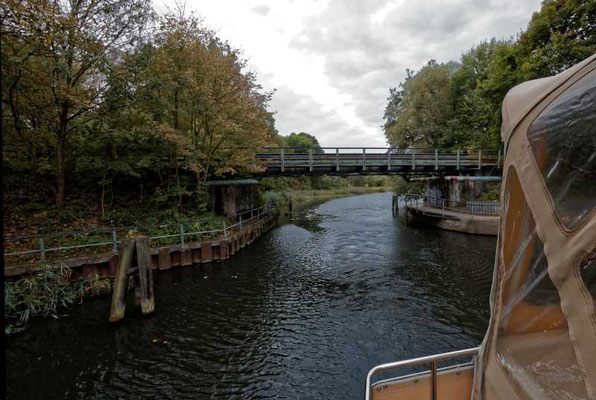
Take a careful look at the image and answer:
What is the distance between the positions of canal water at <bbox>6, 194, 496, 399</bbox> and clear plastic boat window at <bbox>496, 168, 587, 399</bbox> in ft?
12.6

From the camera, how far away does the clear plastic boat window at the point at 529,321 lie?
1598 millimetres

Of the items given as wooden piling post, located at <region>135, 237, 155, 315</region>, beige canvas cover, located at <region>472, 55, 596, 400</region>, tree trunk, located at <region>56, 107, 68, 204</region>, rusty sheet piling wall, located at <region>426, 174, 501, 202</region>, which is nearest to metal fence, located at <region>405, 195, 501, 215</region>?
rusty sheet piling wall, located at <region>426, 174, 501, 202</region>

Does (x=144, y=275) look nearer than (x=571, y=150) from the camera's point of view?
No

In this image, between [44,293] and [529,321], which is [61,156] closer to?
[44,293]

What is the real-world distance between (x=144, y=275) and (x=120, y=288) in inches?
24.1

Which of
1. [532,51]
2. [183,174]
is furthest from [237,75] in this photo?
[532,51]

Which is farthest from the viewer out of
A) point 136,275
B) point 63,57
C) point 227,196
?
point 227,196

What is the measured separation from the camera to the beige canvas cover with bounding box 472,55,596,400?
139 cm

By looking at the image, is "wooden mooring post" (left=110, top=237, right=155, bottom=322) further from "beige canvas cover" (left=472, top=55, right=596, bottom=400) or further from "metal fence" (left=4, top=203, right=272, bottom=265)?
"beige canvas cover" (left=472, top=55, right=596, bottom=400)

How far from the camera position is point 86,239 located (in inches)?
412

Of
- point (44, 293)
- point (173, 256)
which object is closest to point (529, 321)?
point (44, 293)

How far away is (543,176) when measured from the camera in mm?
1661

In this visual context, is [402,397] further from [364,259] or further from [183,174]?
[183,174]

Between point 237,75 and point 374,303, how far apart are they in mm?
12777
